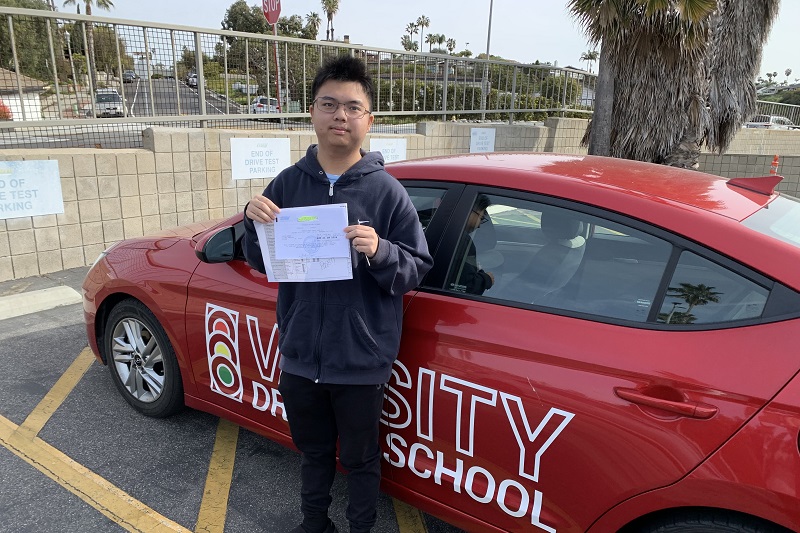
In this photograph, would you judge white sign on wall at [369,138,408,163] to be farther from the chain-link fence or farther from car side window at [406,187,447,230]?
the chain-link fence

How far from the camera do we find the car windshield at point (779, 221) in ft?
5.81

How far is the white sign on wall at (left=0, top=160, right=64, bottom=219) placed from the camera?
5.39m

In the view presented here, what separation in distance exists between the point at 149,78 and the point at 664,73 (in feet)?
26.6

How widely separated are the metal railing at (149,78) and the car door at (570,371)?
2650 millimetres

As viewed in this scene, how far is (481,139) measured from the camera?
10711 millimetres

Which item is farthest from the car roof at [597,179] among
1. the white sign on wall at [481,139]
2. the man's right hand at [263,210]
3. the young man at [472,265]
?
the white sign on wall at [481,139]

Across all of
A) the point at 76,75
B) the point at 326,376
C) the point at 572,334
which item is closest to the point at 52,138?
the point at 76,75

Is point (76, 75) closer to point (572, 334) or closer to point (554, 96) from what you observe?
point (572, 334)

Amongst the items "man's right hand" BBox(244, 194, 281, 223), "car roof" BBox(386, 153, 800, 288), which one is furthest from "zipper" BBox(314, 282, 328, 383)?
"car roof" BBox(386, 153, 800, 288)

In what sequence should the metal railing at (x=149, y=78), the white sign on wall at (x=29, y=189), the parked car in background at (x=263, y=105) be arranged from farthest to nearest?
the parked car in background at (x=263, y=105) → the metal railing at (x=149, y=78) → the white sign on wall at (x=29, y=189)

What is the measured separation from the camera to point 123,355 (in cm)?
331

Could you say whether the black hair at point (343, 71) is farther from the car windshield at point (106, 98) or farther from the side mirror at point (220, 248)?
Result: the car windshield at point (106, 98)

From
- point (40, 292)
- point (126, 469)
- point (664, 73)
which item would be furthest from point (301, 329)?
point (664, 73)

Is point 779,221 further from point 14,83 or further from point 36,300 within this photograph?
point 14,83
